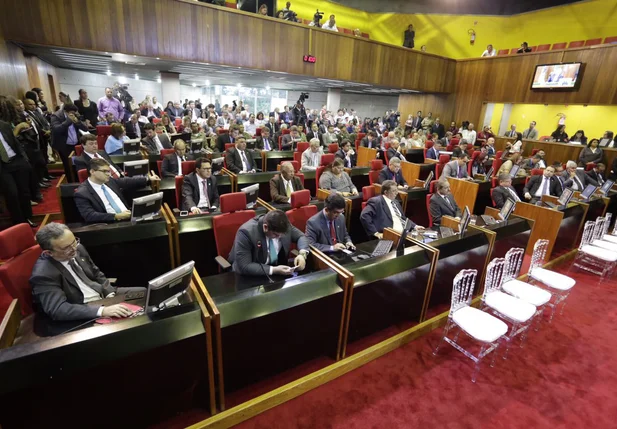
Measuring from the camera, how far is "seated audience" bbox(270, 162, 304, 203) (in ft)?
13.4

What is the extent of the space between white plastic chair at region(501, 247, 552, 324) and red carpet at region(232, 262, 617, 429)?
1.34 ft

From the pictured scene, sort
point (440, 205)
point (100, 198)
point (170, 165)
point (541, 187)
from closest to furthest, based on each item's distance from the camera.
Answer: point (100, 198) → point (440, 205) → point (170, 165) → point (541, 187)

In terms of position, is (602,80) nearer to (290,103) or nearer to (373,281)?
(373,281)

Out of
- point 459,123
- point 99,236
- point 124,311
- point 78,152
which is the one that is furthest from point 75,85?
point 459,123

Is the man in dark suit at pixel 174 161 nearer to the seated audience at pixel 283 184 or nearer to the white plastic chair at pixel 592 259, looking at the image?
the seated audience at pixel 283 184

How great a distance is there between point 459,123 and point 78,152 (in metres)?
12.5

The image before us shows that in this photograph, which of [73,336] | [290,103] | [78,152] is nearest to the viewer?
[73,336]

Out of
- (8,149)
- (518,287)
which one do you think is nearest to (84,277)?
(8,149)

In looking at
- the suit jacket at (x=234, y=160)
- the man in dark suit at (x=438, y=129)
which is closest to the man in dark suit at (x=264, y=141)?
the suit jacket at (x=234, y=160)

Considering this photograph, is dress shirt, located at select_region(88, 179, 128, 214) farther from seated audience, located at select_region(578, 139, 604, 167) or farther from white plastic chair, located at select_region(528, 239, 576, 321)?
seated audience, located at select_region(578, 139, 604, 167)

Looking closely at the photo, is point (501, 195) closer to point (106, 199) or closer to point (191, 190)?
point (191, 190)

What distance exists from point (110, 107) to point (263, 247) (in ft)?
25.0

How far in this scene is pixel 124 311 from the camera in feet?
5.85

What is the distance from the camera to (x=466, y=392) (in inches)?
91.7
